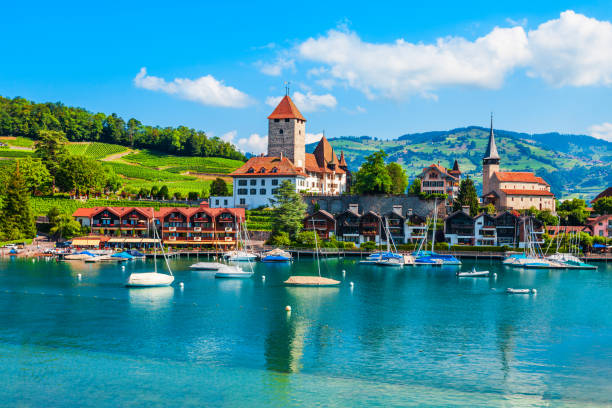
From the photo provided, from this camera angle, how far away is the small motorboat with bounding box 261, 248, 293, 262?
9262 cm

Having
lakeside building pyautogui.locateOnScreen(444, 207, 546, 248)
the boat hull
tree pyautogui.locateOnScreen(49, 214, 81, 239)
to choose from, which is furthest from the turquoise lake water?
tree pyautogui.locateOnScreen(49, 214, 81, 239)

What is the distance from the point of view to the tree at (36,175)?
391 feet

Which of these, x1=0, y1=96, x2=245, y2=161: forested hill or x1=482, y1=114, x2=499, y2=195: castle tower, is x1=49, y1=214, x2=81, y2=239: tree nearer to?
x1=0, y1=96, x2=245, y2=161: forested hill

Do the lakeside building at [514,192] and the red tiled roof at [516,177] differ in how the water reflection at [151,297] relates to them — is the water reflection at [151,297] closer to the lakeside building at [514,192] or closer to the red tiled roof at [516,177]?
the lakeside building at [514,192]

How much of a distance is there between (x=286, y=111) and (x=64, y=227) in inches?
2036

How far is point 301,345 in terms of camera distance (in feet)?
131

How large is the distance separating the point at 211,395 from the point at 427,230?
76.9m

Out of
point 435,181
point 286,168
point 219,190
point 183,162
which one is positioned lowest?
point 219,190

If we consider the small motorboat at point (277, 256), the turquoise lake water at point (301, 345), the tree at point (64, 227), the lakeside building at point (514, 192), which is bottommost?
the turquoise lake water at point (301, 345)

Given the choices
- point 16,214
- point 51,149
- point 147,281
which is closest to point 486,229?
point 147,281

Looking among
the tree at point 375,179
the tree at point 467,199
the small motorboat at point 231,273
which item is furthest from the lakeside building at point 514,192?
the small motorboat at point 231,273

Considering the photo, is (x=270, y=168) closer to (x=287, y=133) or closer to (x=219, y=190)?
(x=287, y=133)

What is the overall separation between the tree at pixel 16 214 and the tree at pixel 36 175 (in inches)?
584

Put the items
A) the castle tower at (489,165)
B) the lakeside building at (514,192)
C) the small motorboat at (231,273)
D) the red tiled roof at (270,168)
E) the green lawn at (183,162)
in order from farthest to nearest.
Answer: the green lawn at (183,162), the castle tower at (489,165), the lakeside building at (514,192), the red tiled roof at (270,168), the small motorboat at (231,273)
